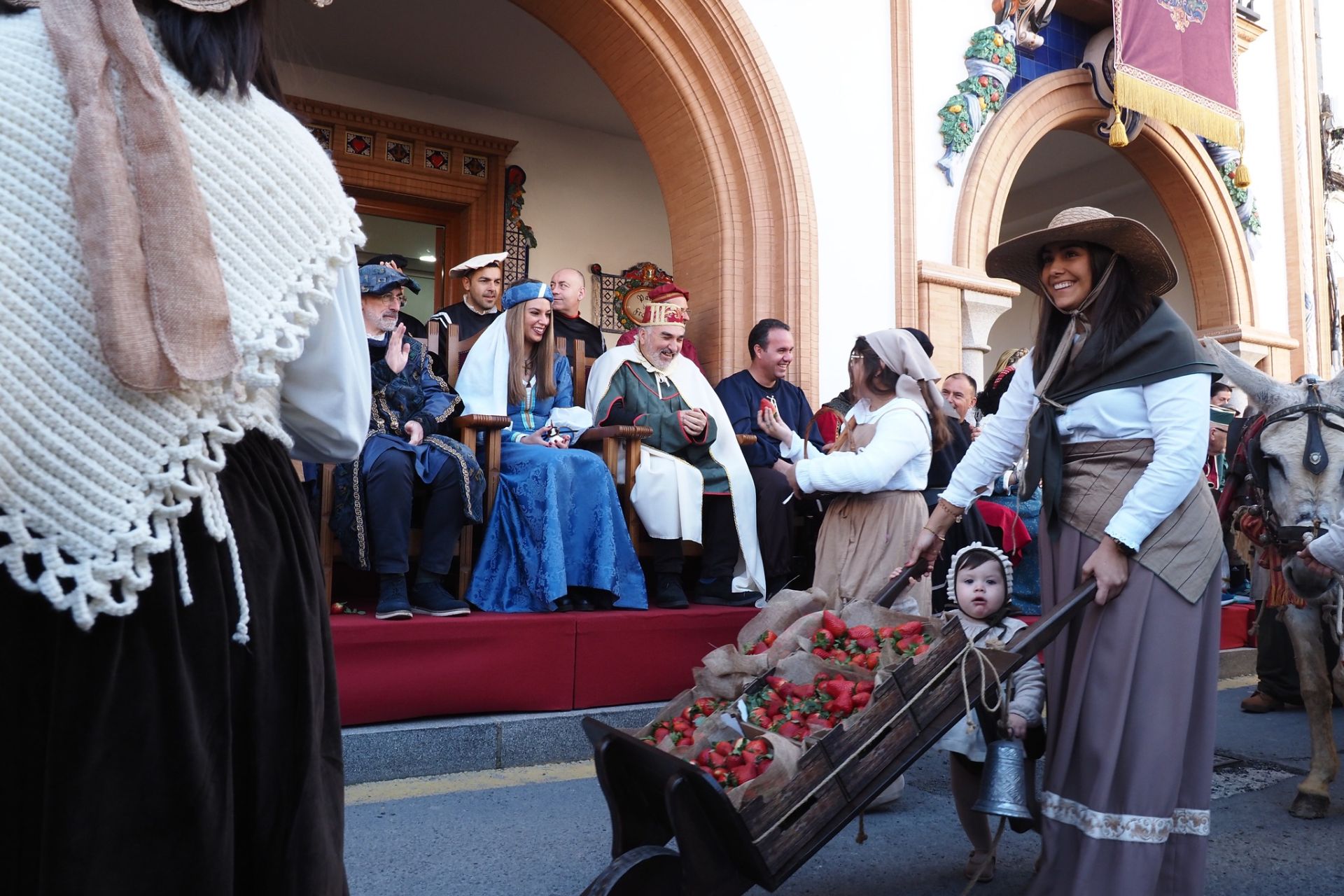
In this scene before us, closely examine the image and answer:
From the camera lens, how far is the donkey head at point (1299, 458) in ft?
11.4

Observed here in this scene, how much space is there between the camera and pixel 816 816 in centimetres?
209

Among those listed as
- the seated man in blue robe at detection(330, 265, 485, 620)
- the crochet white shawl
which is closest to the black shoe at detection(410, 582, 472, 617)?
the seated man in blue robe at detection(330, 265, 485, 620)

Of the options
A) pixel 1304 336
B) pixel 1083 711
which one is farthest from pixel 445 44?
pixel 1304 336

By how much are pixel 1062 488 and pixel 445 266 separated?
7377 mm

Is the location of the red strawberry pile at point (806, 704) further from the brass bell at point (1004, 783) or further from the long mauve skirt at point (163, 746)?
the long mauve skirt at point (163, 746)

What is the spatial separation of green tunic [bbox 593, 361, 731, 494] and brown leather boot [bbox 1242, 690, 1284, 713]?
9.98ft

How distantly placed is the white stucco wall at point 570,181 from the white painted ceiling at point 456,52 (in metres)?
0.14

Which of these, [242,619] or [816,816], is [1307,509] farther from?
[242,619]

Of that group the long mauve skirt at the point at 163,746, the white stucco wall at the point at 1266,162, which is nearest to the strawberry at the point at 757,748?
the long mauve skirt at the point at 163,746

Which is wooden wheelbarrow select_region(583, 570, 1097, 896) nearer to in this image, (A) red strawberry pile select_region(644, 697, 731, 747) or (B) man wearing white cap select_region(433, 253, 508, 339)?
(A) red strawberry pile select_region(644, 697, 731, 747)

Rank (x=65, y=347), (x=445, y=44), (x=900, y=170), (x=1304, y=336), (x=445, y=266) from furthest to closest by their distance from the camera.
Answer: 1. (x=1304, y=336)
2. (x=445, y=266)
3. (x=445, y=44)
4. (x=900, y=170)
5. (x=65, y=347)

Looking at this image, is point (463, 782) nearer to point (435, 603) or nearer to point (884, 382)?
point (435, 603)

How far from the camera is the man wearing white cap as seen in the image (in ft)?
18.6

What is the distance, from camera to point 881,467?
3732mm
